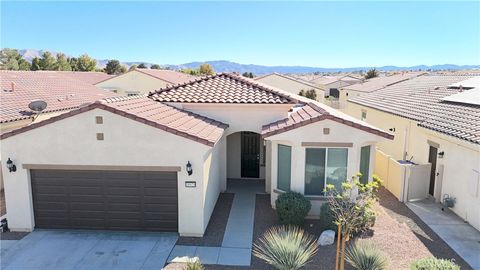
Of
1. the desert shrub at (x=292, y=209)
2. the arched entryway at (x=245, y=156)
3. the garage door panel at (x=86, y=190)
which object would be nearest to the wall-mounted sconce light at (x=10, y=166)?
the garage door panel at (x=86, y=190)

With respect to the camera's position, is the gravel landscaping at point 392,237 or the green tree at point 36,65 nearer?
the gravel landscaping at point 392,237

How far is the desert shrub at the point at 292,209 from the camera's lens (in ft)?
41.0

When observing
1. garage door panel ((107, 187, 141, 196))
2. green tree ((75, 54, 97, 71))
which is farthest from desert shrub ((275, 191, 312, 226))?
green tree ((75, 54, 97, 71))

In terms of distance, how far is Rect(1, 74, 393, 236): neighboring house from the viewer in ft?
38.6

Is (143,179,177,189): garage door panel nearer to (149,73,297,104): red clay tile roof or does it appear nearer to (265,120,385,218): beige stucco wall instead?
(265,120,385,218): beige stucco wall

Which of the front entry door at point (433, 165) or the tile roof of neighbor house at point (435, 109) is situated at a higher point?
the tile roof of neighbor house at point (435, 109)

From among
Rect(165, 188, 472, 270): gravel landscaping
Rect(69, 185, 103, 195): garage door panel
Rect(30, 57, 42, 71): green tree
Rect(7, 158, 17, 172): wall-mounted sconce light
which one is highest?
Rect(30, 57, 42, 71): green tree

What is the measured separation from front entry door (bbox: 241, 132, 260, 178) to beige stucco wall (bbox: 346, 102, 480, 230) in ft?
25.8

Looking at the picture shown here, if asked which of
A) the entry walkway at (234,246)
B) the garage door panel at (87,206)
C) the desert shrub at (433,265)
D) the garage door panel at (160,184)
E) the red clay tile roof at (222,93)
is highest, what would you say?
the red clay tile roof at (222,93)

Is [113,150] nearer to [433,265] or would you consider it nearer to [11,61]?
[433,265]

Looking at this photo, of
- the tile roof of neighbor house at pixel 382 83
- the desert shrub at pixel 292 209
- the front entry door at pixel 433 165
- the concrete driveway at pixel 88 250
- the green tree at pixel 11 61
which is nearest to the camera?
the concrete driveway at pixel 88 250

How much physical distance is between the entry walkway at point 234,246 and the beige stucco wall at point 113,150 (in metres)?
1.02

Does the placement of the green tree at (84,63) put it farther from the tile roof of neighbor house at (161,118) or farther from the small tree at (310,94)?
the tile roof of neighbor house at (161,118)

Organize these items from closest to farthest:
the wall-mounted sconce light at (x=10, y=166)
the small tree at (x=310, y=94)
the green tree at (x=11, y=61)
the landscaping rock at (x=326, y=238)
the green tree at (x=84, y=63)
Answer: the landscaping rock at (x=326, y=238)
the wall-mounted sconce light at (x=10, y=166)
the small tree at (x=310, y=94)
the green tree at (x=11, y=61)
the green tree at (x=84, y=63)
